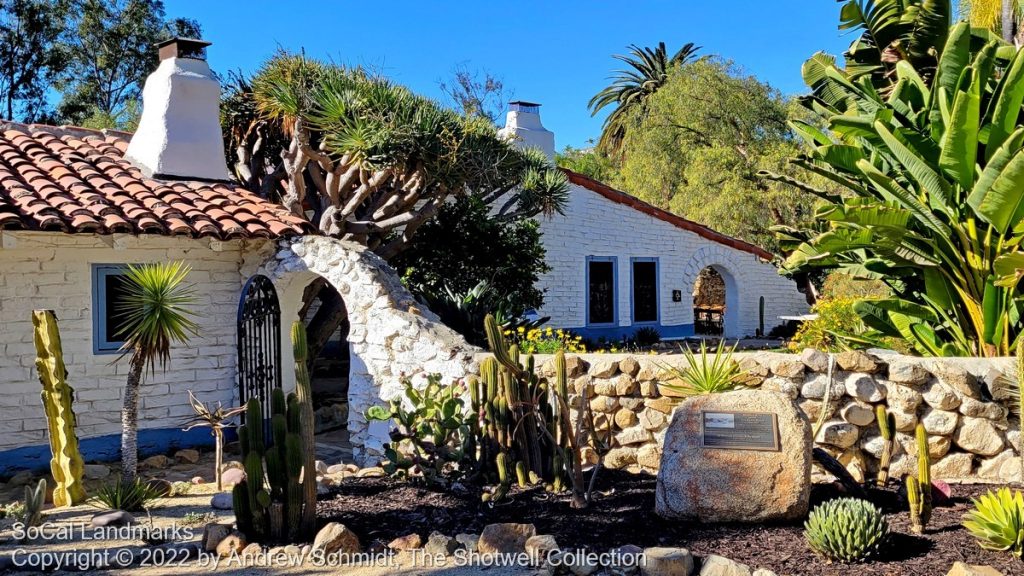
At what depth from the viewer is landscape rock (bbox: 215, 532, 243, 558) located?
5.47 meters

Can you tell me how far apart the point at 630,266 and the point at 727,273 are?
12.4ft

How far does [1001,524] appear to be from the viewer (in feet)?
16.0

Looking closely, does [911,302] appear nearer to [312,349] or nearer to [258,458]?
[258,458]

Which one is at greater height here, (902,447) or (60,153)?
(60,153)

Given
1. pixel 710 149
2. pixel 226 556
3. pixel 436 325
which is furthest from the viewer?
pixel 710 149

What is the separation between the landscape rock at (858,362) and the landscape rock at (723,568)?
2596mm

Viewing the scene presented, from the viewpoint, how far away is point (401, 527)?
588cm

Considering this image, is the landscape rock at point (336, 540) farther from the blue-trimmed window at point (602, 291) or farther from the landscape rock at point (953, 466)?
the blue-trimmed window at point (602, 291)

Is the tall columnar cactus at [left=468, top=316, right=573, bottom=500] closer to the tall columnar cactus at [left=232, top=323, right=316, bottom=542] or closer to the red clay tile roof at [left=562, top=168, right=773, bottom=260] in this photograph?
the tall columnar cactus at [left=232, top=323, right=316, bottom=542]

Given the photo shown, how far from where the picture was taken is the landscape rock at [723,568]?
4762 mm

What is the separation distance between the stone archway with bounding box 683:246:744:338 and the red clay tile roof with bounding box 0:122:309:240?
479 inches

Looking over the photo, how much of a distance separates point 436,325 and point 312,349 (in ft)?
12.7

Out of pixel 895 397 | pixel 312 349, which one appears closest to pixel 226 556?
pixel 895 397

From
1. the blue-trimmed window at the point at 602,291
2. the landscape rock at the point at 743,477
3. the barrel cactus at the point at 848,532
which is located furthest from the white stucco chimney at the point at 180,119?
the blue-trimmed window at the point at 602,291
